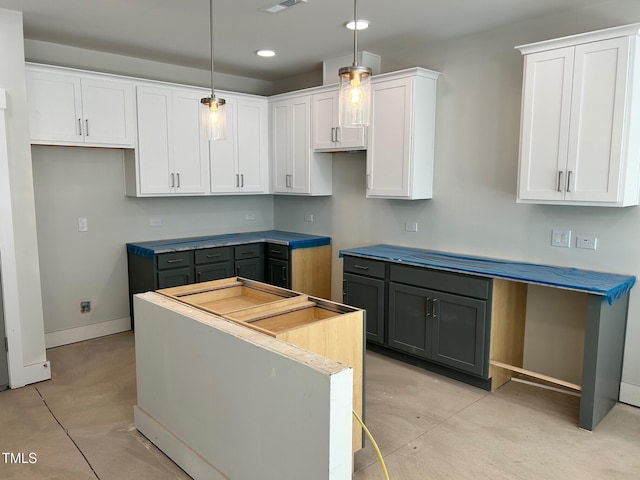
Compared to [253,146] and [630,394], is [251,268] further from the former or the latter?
[630,394]

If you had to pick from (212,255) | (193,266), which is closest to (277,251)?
(212,255)

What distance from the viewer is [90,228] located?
4492 millimetres

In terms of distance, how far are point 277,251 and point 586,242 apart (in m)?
2.87

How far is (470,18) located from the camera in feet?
11.4

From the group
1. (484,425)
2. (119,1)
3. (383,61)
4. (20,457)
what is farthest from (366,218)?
(20,457)

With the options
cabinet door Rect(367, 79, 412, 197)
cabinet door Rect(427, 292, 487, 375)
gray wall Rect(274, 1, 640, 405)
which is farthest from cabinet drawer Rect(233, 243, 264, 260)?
cabinet door Rect(427, 292, 487, 375)

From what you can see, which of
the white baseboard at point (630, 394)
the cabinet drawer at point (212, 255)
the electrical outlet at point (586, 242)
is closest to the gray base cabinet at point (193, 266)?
the cabinet drawer at point (212, 255)

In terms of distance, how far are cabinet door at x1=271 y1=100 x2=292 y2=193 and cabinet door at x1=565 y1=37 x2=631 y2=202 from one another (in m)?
2.88

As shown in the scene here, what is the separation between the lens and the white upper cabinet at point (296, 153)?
497cm

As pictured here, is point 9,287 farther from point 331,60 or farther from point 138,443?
point 331,60

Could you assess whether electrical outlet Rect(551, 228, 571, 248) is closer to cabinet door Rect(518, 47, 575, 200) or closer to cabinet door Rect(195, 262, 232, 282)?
cabinet door Rect(518, 47, 575, 200)

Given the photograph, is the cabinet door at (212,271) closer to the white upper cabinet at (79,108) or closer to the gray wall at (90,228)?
the gray wall at (90,228)

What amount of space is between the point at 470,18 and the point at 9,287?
12.6 feet

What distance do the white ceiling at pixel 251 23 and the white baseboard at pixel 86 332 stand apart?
8.39ft
